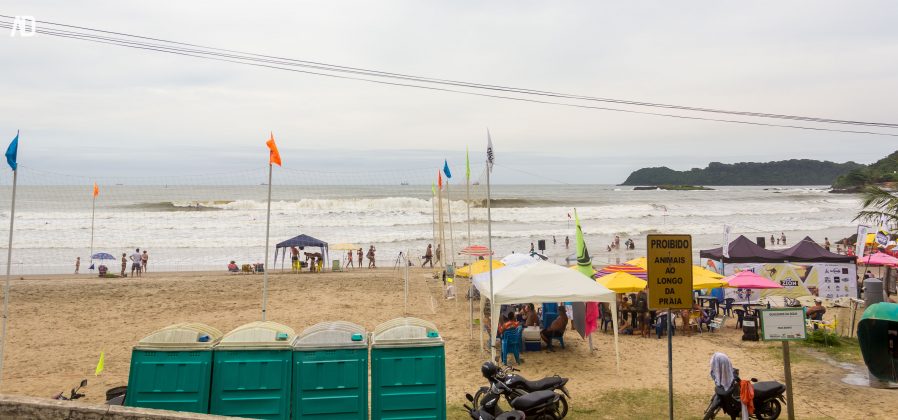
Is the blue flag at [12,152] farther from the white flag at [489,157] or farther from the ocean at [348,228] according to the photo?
the ocean at [348,228]

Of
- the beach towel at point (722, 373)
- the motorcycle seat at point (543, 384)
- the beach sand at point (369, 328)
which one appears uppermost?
the beach towel at point (722, 373)

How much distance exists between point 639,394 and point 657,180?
639 feet

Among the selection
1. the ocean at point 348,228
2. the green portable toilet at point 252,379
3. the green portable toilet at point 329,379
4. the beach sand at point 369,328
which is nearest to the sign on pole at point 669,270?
the beach sand at point 369,328

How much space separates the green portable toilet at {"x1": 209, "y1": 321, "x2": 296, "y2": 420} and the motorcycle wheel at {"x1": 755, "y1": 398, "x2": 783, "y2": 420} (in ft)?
20.0

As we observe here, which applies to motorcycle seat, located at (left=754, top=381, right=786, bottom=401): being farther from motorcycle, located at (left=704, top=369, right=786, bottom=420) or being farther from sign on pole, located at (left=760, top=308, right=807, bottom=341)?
sign on pole, located at (left=760, top=308, right=807, bottom=341)

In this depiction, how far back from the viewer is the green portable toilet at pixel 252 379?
6.48 meters

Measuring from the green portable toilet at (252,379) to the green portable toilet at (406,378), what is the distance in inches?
39.8

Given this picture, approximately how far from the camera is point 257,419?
6.25 meters

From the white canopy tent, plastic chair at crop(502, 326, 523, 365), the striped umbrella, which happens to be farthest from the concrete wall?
the striped umbrella

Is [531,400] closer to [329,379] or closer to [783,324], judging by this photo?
[329,379]

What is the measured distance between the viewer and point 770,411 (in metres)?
7.70

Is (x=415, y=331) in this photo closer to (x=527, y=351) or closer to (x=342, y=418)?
(x=342, y=418)

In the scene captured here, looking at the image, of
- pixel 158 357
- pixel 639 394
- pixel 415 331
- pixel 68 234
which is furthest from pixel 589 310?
pixel 68 234

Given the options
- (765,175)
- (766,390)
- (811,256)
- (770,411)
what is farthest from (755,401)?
(765,175)
